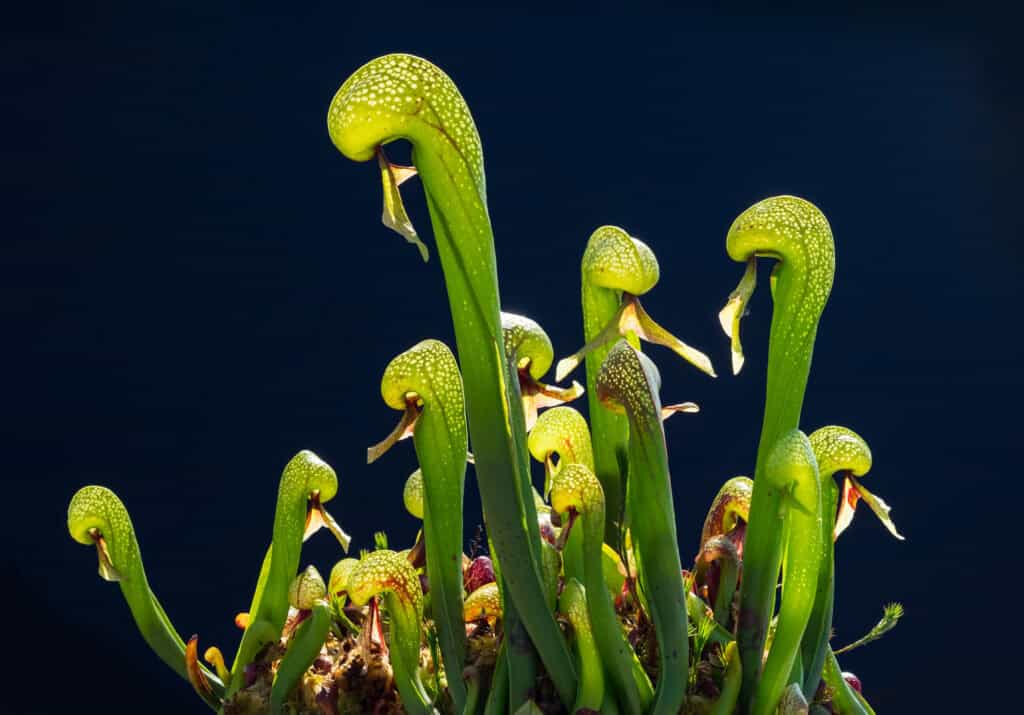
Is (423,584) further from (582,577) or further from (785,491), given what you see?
(785,491)

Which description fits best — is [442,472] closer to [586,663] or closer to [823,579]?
[586,663]

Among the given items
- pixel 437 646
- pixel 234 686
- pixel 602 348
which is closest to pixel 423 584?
pixel 437 646

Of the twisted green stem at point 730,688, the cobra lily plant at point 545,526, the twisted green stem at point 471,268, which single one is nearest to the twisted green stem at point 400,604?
the cobra lily plant at point 545,526

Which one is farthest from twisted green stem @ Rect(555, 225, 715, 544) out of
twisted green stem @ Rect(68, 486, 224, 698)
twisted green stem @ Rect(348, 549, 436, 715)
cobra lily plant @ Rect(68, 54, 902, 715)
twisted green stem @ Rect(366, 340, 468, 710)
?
twisted green stem @ Rect(68, 486, 224, 698)

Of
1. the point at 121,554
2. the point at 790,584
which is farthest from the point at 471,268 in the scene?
the point at 121,554

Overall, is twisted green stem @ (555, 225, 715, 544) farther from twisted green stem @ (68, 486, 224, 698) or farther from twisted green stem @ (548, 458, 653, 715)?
twisted green stem @ (68, 486, 224, 698)

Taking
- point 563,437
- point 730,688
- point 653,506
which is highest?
point 563,437

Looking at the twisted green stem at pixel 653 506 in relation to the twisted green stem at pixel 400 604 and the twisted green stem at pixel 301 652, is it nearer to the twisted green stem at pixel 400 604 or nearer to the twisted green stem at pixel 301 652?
the twisted green stem at pixel 400 604
